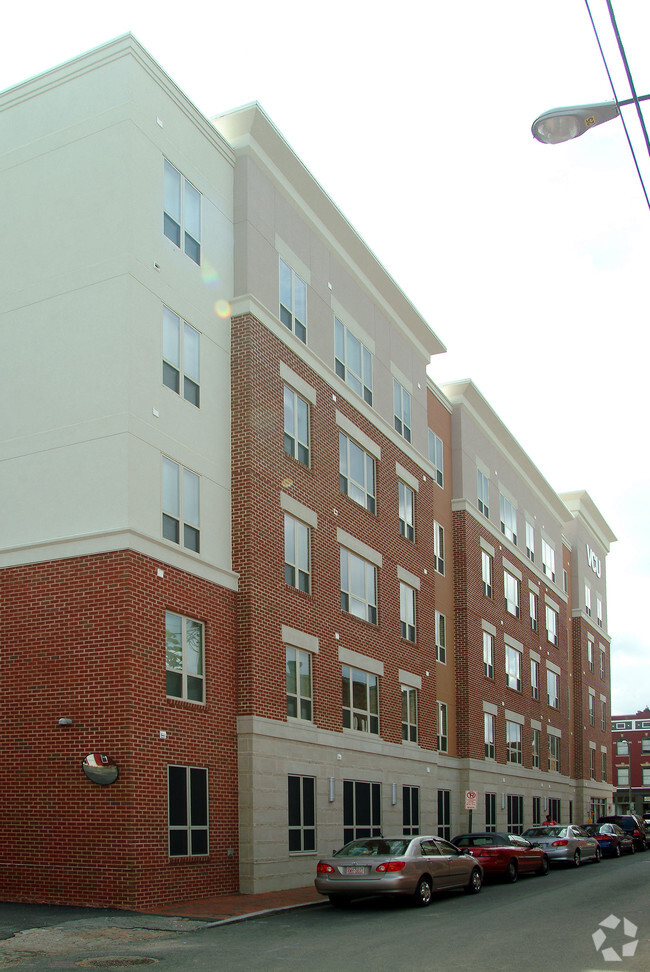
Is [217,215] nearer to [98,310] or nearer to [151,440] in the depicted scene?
[98,310]

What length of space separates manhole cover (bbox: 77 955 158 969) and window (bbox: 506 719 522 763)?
Answer: 3250 centimetres

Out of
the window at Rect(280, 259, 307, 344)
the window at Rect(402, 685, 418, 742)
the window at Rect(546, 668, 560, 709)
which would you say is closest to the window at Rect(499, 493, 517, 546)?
the window at Rect(546, 668, 560, 709)

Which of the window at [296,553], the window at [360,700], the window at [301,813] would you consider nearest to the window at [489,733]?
the window at [360,700]

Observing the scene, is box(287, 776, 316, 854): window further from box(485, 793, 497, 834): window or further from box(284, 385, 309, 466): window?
box(485, 793, 497, 834): window

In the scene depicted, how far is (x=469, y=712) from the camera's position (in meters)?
39.1

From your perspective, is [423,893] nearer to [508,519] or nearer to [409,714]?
[409,714]

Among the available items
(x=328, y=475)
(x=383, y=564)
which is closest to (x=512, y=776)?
(x=383, y=564)

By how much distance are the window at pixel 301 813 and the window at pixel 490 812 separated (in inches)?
663

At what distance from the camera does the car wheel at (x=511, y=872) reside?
87.1 feet

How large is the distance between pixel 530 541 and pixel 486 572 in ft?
31.2

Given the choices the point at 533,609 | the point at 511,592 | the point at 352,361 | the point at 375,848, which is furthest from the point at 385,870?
the point at 533,609

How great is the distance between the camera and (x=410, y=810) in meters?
31.9

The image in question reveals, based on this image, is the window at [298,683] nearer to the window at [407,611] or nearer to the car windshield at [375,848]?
the car windshield at [375,848]

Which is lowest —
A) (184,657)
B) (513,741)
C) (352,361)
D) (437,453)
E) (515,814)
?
(515,814)
